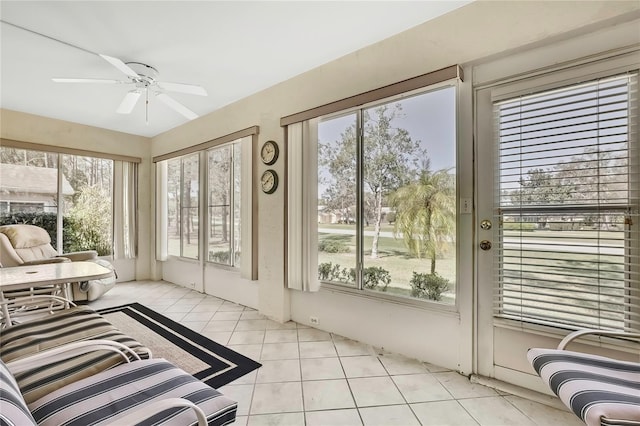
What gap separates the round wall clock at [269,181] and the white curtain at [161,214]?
2505 millimetres

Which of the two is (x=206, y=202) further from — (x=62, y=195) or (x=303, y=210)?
(x=62, y=195)

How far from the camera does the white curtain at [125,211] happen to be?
4.76 m

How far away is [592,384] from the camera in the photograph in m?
1.12

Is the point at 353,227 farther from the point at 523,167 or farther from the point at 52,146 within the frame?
the point at 52,146

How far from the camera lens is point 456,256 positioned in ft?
6.79

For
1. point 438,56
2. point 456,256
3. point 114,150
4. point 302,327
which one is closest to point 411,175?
point 456,256

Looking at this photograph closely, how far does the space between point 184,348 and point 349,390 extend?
1494 millimetres

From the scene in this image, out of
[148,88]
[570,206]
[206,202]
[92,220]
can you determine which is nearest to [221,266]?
[206,202]

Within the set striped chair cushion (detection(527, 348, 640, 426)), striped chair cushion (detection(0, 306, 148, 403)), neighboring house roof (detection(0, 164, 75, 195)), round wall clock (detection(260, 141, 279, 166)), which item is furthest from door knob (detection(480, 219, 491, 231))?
neighboring house roof (detection(0, 164, 75, 195))

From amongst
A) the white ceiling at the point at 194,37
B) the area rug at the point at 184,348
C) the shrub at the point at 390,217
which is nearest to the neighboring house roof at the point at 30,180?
the white ceiling at the point at 194,37

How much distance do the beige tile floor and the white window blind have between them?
55 centimetres

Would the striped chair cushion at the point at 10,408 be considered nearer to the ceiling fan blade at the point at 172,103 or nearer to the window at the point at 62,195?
the ceiling fan blade at the point at 172,103

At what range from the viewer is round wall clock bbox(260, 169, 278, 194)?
3.10 metres

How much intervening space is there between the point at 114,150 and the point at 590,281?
599 centimetres
